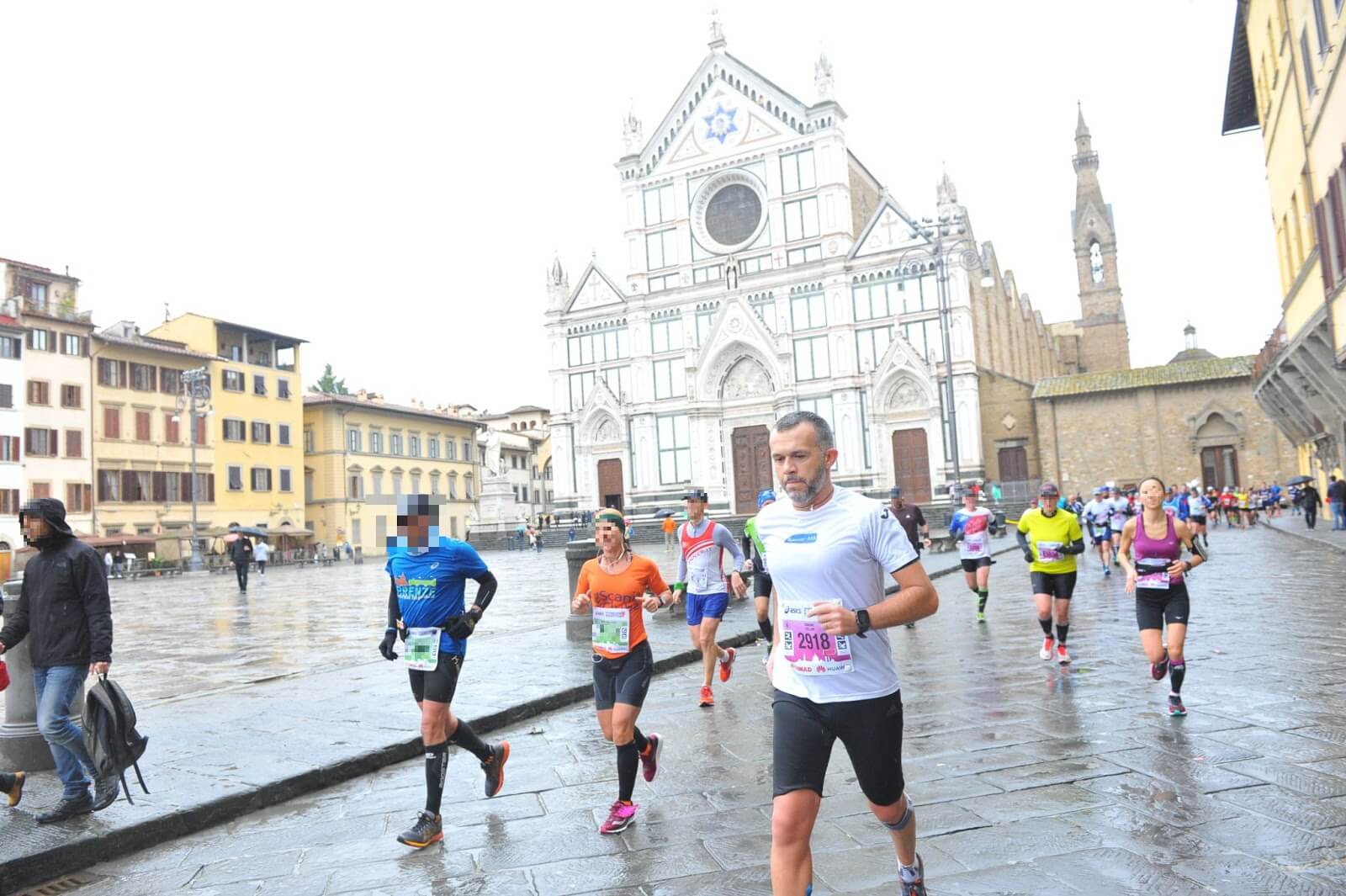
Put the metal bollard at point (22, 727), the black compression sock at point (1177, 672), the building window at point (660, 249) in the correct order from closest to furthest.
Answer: the metal bollard at point (22, 727) < the black compression sock at point (1177, 672) < the building window at point (660, 249)

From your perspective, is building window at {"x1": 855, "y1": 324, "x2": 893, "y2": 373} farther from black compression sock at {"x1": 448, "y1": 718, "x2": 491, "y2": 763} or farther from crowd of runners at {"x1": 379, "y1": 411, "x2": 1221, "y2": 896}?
black compression sock at {"x1": 448, "y1": 718, "x2": 491, "y2": 763}

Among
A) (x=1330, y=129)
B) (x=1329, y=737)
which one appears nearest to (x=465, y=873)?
(x=1329, y=737)

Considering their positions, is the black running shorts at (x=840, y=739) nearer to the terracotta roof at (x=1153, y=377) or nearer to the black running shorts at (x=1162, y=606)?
the black running shorts at (x=1162, y=606)

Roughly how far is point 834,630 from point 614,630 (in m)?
2.26

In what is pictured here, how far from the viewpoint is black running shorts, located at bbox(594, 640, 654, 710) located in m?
5.06

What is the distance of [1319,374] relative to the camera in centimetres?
1977

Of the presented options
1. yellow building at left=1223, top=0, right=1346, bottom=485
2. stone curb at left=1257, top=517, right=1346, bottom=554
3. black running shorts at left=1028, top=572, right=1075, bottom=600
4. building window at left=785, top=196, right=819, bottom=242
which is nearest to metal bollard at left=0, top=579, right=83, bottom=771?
black running shorts at left=1028, top=572, right=1075, bottom=600

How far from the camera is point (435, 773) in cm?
471

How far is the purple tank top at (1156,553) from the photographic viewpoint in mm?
6539

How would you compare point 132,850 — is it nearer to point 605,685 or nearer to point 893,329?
point 605,685

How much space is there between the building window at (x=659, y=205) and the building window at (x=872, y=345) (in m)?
10.6

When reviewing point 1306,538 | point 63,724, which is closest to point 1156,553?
point 63,724

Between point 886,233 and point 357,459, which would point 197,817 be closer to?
point 886,233

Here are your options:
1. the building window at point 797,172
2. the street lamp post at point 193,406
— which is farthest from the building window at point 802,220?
the street lamp post at point 193,406
